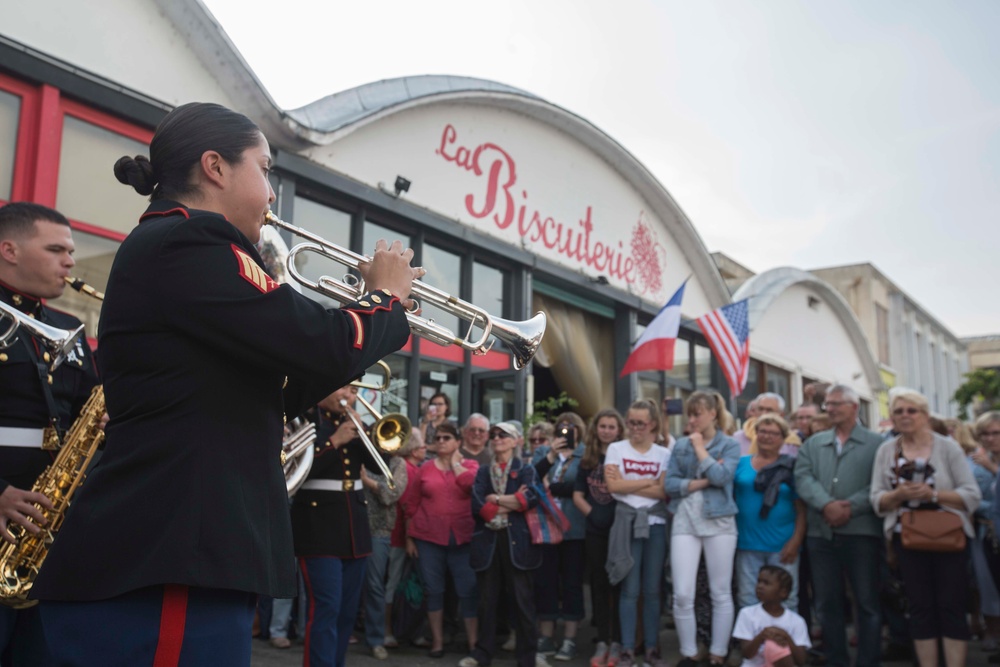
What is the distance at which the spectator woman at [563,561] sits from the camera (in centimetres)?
712

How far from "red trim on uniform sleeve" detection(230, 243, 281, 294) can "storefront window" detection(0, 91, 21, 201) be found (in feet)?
20.2

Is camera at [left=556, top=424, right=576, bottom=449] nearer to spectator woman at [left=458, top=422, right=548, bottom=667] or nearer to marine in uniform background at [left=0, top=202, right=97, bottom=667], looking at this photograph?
spectator woman at [left=458, top=422, right=548, bottom=667]

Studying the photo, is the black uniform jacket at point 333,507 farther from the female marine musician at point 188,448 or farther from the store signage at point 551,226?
the store signage at point 551,226

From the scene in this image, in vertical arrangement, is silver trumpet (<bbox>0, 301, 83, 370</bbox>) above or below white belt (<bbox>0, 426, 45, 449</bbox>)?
above

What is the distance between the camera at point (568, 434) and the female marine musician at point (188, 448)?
5906 mm

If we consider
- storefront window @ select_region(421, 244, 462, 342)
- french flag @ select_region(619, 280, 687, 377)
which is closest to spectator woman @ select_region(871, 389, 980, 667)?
french flag @ select_region(619, 280, 687, 377)

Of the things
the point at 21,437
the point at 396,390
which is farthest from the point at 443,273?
the point at 21,437

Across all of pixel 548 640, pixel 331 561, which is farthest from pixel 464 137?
pixel 331 561

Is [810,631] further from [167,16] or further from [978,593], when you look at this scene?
[167,16]

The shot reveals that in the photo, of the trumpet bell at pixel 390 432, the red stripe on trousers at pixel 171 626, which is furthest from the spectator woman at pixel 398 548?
the red stripe on trousers at pixel 171 626

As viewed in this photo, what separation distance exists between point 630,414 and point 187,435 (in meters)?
5.70

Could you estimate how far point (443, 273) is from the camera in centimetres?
1148

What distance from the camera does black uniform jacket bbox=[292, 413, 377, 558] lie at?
4715mm

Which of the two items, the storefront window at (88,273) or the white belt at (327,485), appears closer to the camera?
the white belt at (327,485)
